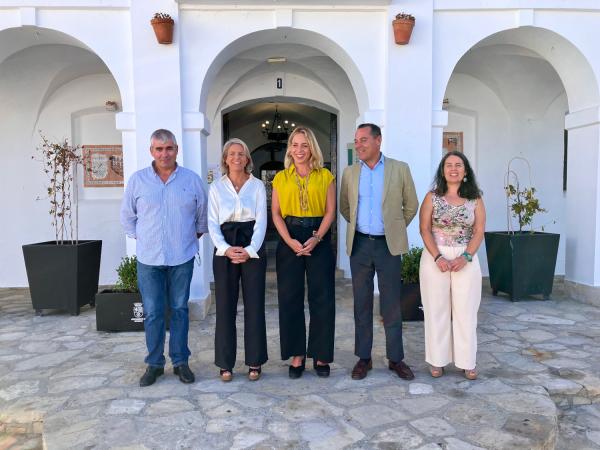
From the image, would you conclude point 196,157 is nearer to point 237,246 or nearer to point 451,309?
point 237,246

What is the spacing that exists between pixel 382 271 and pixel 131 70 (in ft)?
10.8

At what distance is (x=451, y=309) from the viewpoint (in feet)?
10.8

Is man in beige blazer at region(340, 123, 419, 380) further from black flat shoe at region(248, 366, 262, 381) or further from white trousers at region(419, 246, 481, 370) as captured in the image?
black flat shoe at region(248, 366, 262, 381)

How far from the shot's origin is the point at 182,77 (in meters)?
4.79

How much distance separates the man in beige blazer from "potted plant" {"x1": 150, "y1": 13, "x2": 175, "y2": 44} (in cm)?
252

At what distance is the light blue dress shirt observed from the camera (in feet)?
10.5

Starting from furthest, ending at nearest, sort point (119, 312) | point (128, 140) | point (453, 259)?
point (128, 140) < point (119, 312) < point (453, 259)

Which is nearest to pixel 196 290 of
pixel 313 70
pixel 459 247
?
pixel 459 247

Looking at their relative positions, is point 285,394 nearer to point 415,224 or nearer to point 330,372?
point 330,372

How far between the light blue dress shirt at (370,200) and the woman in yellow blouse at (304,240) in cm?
22

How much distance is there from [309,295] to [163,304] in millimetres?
1011

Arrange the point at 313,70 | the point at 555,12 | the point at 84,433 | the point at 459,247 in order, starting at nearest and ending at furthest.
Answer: the point at 84,433 → the point at 459,247 → the point at 555,12 → the point at 313,70

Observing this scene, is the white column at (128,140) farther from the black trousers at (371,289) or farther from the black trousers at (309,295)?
the black trousers at (371,289)

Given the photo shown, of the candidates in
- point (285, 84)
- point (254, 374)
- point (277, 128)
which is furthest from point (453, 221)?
point (277, 128)
